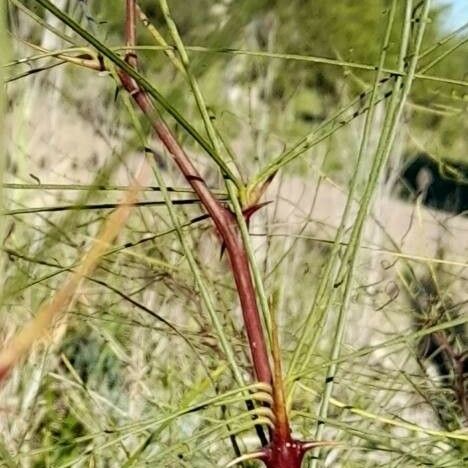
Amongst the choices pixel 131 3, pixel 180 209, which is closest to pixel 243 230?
pixel 131 3

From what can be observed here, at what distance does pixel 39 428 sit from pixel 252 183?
1.32 m

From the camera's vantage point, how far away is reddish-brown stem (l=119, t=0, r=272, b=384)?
0.69 metres

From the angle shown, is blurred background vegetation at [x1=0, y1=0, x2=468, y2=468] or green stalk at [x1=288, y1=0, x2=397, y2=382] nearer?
green stalk at [x1=288, y1=0, x2=397, y2=382]

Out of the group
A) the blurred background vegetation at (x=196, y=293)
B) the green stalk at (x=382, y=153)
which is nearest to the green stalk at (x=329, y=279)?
the green stalk at (x=382, y=153)

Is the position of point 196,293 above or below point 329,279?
above

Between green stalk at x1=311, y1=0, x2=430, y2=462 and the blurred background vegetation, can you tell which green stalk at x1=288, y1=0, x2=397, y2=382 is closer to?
green stalk at x1=311, y1=0, x2=430, y2=462

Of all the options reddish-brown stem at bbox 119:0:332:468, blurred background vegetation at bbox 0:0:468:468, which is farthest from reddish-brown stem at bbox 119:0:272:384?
blurred background vegetation at bbox 0:0:468:468

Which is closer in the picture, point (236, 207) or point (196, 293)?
point (236, 207)

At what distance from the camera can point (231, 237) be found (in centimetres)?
71

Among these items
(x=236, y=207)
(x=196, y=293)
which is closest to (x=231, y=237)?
(x=236, y=207)

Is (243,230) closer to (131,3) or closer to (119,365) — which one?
(131,3)

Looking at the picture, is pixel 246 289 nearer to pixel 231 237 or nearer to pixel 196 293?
pixel 231 237

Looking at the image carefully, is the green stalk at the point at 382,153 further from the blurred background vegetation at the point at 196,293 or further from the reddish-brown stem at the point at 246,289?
the blurred background vegetation at the point at 196,293

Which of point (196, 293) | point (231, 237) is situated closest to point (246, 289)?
point (231, 237)
